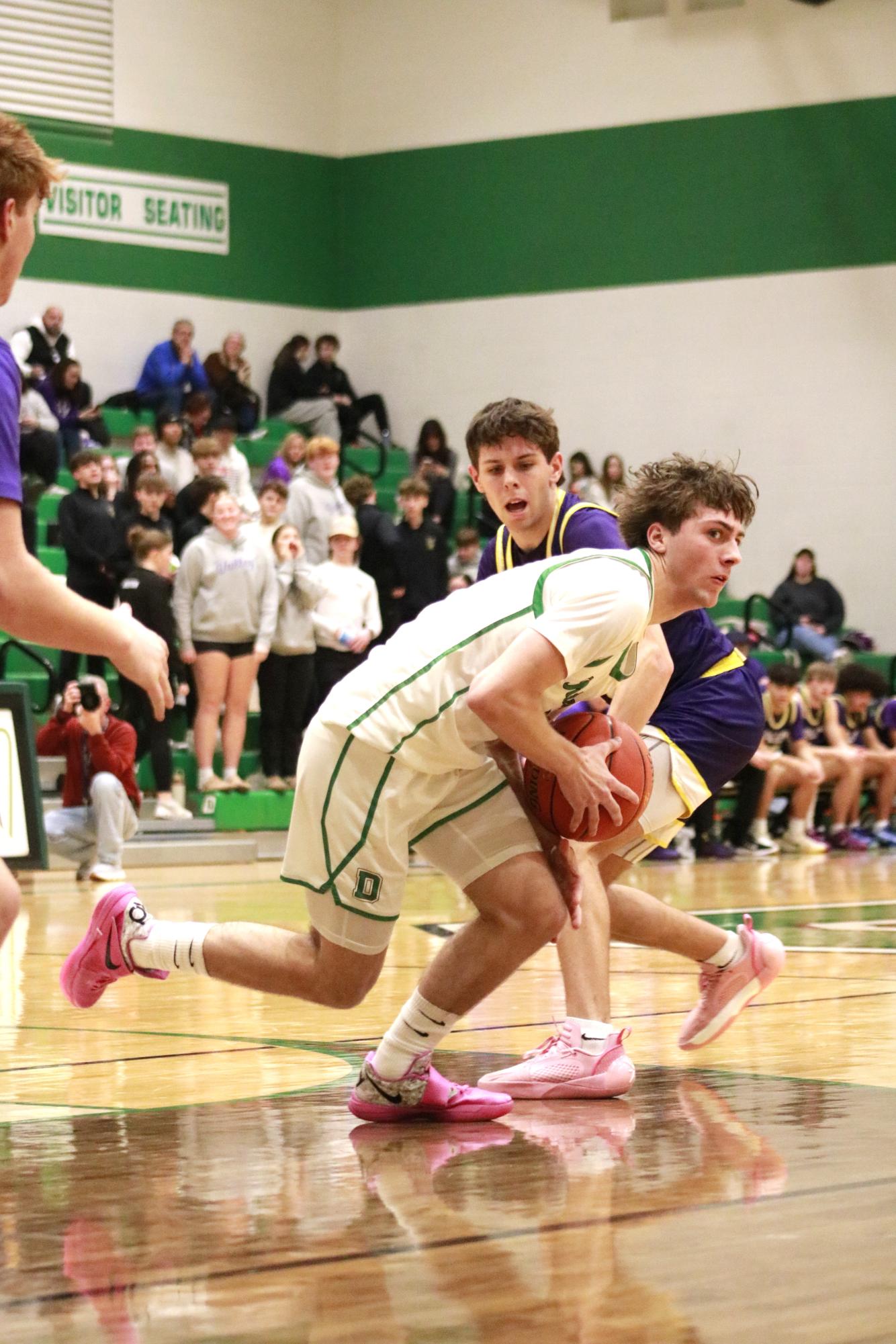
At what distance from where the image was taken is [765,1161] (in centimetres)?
338

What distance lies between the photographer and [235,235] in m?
20.0

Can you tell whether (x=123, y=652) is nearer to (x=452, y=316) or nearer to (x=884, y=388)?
(x=884, y=388)

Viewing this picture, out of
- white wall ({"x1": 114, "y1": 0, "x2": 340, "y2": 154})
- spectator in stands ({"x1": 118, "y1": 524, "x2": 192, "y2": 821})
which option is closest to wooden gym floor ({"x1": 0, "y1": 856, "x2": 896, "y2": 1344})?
spectator in stands ({"x1": 118, "y1": 524, "x2": 192, "y2": 821})

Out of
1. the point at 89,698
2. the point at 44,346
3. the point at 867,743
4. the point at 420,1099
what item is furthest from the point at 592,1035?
the point at 44,346

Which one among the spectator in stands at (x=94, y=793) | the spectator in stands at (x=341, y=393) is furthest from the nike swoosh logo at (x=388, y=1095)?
the spectator in stands at (x=341, y=393)

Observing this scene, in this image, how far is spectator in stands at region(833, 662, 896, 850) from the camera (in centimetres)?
1391

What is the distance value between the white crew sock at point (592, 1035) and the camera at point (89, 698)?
6324mm

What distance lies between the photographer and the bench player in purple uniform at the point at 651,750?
4.18m

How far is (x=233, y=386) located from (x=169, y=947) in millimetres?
14022

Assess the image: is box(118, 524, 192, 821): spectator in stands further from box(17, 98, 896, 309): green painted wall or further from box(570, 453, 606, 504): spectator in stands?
box(17, 98, 896, 309): green painted wall

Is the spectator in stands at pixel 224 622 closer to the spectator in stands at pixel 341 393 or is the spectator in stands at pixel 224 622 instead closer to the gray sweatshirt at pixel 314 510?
the gray sweatshirt at pixel 314 510

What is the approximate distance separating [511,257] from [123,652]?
58.8 ft

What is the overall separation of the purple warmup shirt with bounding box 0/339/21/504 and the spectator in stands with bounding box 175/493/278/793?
9.30m

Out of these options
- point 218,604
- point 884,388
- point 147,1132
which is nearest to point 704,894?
point 218,604
